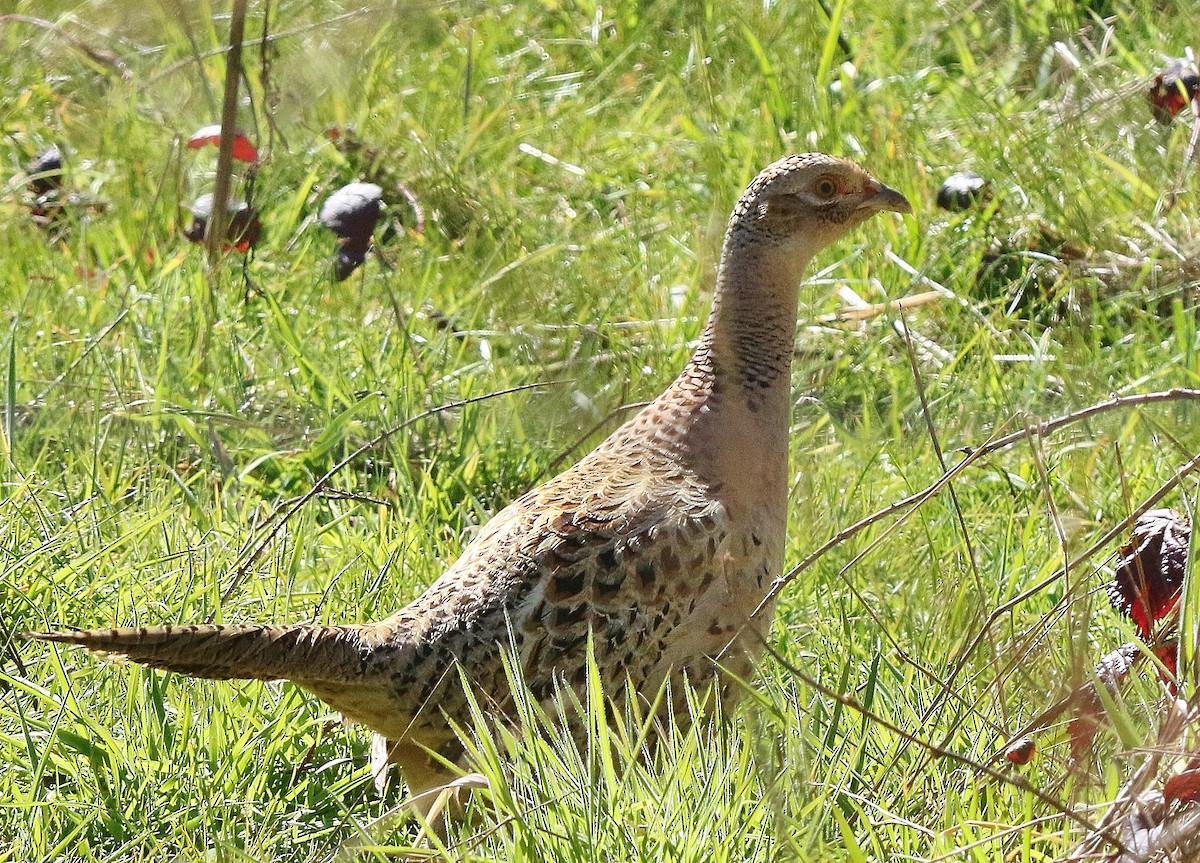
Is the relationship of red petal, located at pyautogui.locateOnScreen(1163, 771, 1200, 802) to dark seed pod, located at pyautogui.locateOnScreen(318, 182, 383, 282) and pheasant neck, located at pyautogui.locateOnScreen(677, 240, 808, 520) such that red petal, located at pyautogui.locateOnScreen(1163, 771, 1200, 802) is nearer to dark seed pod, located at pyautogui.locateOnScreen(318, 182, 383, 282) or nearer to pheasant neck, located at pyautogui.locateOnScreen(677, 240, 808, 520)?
pheasant neck, located at pyautogui.locateOnScreen(677, 240, 808, 520)

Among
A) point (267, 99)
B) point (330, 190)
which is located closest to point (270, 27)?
point (267, 99)

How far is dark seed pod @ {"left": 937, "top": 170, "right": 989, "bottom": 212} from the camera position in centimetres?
503

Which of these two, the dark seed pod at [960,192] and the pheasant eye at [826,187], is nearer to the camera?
the pheasant eye at [826,187]

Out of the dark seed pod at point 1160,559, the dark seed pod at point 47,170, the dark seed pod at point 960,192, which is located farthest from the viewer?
the dark seed pod at point 47,170

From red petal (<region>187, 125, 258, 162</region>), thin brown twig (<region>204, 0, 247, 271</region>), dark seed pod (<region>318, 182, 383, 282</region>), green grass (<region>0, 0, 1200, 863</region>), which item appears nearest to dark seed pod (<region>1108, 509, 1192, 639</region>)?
green grass (<region>0, 0, 1200, 863</region>)

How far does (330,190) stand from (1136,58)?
9.79 ft

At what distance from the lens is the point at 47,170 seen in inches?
222

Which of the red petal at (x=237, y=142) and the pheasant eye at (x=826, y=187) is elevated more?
the red petal at (x=237, y=142)

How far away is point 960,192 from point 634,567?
244 cm

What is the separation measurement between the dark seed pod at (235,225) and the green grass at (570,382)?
11cm

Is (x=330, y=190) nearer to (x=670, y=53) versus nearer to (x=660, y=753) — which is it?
(x=670, y=53)

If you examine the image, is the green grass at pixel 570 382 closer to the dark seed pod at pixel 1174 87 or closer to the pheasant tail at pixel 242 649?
the dark seed pod at pixel 1174 87

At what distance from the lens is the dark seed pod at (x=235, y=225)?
4.65 m

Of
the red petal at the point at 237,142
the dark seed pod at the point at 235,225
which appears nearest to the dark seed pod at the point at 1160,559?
the dark seed pod at the point at 235,225
